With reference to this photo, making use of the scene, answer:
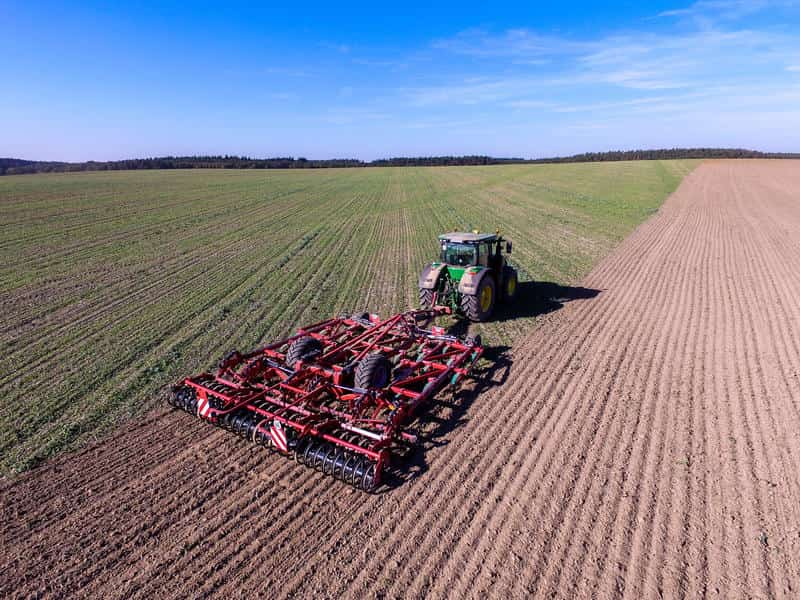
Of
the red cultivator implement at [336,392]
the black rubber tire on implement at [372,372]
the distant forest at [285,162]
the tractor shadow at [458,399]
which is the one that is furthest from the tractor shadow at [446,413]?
the distant forest at [285,162]

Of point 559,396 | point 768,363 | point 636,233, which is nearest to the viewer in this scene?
point 559,396

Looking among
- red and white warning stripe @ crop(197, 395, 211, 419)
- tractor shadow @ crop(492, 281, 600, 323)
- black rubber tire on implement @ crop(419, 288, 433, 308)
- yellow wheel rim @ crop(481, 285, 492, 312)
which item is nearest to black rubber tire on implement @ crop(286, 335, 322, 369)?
red and white warning stripe @ crop(197, 395, 211, 419)

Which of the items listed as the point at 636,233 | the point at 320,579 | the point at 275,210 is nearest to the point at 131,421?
the point at 320,579

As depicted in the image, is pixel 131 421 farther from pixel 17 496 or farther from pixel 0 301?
pixel 0 301

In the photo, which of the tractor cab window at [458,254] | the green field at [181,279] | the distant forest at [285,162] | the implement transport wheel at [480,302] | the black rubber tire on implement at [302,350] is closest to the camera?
the black rubber tire on implement at [302,350]

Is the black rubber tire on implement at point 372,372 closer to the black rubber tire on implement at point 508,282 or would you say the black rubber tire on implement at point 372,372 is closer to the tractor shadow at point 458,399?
the tractor shadow at point 458,399

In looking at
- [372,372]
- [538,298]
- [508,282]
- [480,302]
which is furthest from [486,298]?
[372,372]

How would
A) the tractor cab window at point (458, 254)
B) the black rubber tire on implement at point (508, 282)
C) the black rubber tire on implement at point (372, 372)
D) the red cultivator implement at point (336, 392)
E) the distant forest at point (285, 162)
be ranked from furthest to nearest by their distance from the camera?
the distant forest at point (285, 162) → the black rubber tire on implement at point (508, 282) → the tractor cab window at point (458, 254) → the black rubber tire on implement at point (372, 372) → the red cultivator implement at point (336, 392)
